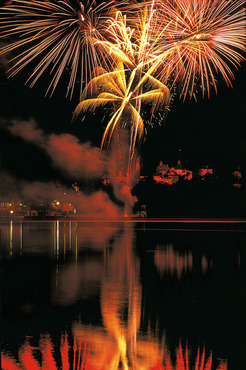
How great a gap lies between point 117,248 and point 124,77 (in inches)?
288

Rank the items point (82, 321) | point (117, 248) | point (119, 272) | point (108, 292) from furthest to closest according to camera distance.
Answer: point (117, 248)
point (119, 272)
point (108, 292)
point (82, 321)

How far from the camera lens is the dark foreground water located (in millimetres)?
5602

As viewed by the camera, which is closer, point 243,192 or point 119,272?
point 119,272

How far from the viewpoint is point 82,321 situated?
7371mm

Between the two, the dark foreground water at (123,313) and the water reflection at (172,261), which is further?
the water reflection at (172,261)

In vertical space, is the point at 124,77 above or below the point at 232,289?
above

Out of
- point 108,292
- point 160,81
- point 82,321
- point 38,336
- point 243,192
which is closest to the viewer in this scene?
point 38,336

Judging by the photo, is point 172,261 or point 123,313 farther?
point 172,261

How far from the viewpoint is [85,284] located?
432 inches

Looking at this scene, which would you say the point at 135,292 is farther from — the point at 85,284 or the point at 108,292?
the point at 85,284

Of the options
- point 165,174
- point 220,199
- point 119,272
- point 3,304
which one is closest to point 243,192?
point 220,199

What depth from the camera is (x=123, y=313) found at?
318 inches

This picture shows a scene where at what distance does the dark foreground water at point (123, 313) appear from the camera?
5602 millimetres

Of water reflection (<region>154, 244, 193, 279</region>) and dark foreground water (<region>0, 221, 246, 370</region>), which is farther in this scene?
water reflection (<region>154, 244, 193, 279</region>)
